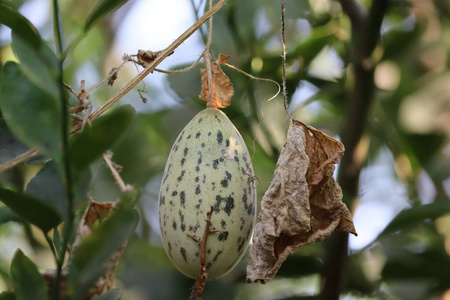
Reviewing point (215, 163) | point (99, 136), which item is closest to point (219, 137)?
point (215, 163)

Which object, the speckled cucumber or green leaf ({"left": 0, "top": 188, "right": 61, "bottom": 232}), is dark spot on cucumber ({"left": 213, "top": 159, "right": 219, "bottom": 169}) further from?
green leaf ({"left": 0, "top": 188, "right": 61, "bottom": 232})

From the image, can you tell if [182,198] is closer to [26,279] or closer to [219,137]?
[219,137]

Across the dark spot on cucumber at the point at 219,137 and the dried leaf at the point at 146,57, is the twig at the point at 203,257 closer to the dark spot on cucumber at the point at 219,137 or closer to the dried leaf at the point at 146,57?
the dark spot on cucumber at the point at 219,137

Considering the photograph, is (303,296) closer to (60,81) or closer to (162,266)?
(162,266)

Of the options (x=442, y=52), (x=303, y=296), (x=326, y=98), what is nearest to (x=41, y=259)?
(x=303, y=296)

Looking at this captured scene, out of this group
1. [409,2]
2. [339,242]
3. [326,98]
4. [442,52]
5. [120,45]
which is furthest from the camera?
[120,45]

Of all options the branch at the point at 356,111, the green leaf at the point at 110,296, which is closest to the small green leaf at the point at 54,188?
the green leaf at the point at 110,296
